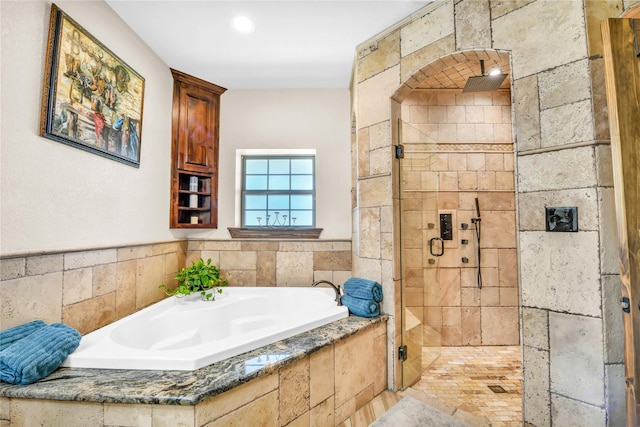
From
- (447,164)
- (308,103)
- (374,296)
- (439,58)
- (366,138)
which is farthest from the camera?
(308,103)

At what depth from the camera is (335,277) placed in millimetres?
2928

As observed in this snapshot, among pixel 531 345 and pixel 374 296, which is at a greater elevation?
pixel 374 296

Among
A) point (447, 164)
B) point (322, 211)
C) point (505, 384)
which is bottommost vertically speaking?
point (505, 384)

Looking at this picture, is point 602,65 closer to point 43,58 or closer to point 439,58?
point 439,58

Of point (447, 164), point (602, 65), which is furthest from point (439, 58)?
point (447, 164)

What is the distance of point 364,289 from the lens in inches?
81.4

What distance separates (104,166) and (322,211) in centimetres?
192

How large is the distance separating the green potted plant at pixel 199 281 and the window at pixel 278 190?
0.69m

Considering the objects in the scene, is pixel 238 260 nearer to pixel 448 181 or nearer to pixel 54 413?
pixel 54 413

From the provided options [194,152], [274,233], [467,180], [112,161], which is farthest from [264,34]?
[467,180]

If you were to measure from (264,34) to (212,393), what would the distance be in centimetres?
242

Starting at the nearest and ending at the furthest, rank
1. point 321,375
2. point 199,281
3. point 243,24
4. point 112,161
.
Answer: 1. point 321,375
2. point 112,161
3. point 243,24
4. point 199,281

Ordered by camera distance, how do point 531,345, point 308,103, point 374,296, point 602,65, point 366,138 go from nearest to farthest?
point 602,65, point 531,345, point 374,296, point 366,138, point 308,103

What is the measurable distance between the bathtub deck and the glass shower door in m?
1.09
